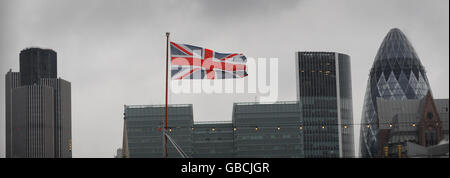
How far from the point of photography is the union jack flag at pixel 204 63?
55.1 meters

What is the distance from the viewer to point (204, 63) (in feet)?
181

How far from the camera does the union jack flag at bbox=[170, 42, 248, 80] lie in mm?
55062
